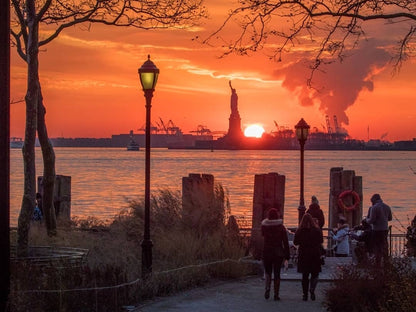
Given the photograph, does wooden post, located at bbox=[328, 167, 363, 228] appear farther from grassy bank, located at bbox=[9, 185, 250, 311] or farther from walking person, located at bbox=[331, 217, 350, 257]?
grassy bank, located at bbox=[9, 185, 250, 311]

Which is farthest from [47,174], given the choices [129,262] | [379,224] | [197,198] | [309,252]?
[379,224]

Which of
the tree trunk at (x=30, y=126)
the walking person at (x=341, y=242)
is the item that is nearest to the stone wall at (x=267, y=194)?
the walking person at (x=341, y=242)

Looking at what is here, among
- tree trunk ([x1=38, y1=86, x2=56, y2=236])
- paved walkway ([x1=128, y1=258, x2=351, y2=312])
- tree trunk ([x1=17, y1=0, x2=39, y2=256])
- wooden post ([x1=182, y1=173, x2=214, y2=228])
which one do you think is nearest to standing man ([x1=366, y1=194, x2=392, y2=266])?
paved walkway ([x1=128, y1=258, x2=351, y2=312])

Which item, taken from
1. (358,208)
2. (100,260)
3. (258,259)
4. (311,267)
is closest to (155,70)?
(100,260)

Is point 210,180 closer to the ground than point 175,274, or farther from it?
farther from it

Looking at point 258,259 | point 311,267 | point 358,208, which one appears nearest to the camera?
point 311,267

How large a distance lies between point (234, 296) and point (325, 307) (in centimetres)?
223

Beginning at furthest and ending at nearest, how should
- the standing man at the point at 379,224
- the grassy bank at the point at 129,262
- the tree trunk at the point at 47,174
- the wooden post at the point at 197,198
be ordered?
the tree trunk at the point at 47,174 < the wooden post at the point at 197,198 < the standing man at the point at 379,224 < the grassy bank at the point at 129,262

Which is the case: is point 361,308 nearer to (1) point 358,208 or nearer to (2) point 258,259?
(2) point 258,259

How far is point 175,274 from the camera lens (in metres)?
15.1

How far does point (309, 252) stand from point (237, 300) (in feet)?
5.46

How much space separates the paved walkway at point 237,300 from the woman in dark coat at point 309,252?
13.2 inches

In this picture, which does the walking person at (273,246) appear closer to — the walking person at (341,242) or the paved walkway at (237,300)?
the paved walkway at (237,300)

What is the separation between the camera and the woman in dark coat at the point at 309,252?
14445 millimetres
